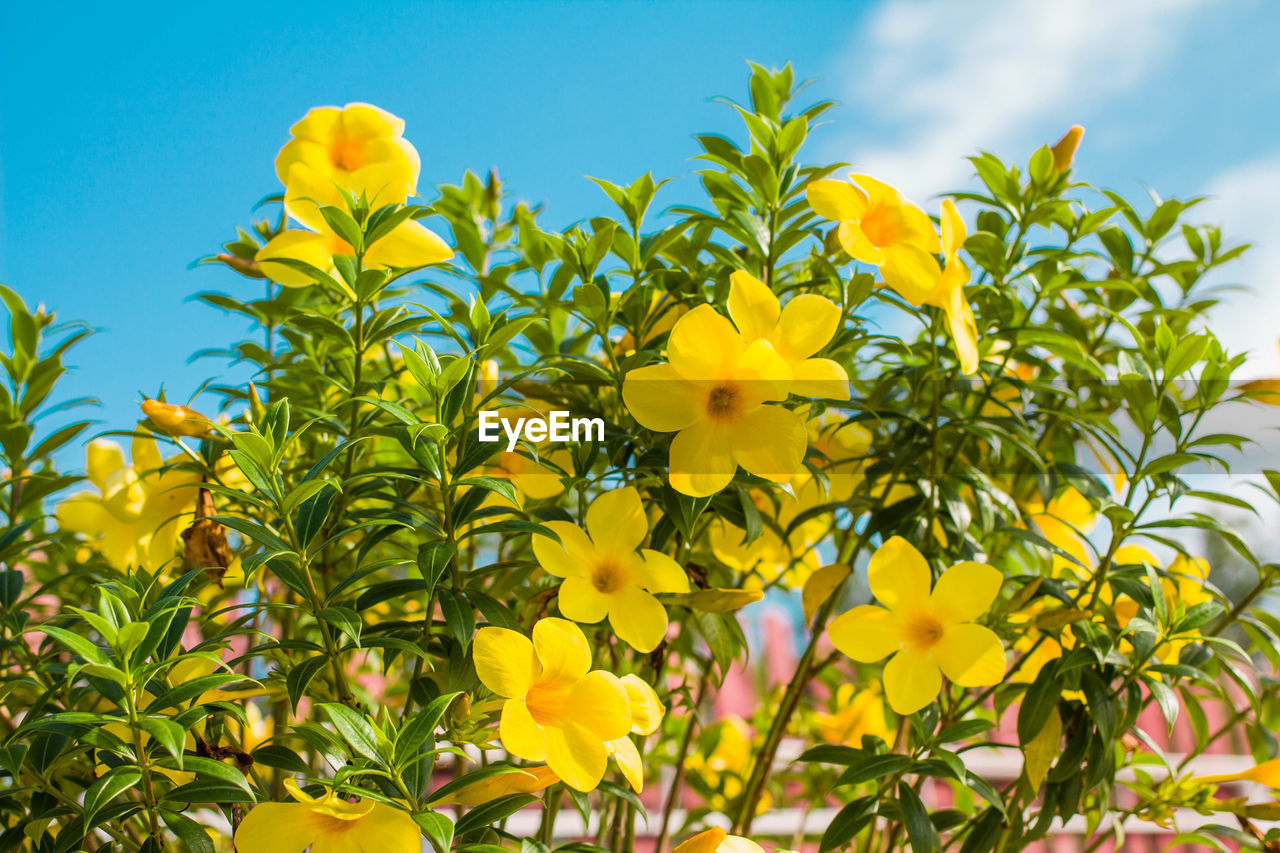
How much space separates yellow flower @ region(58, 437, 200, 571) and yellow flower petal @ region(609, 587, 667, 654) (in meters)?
0.49

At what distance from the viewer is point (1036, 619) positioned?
991 mm

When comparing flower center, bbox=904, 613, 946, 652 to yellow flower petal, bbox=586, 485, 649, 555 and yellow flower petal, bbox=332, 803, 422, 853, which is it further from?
yellow flower petal, bbox=332, 803, 422, 853

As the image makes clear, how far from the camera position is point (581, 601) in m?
0.81

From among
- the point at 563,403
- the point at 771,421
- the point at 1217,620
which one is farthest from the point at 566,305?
the point at 1217,620

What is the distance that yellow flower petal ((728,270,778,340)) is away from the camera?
0.79m

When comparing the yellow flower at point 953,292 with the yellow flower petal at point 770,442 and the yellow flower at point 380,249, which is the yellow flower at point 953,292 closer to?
the yellow flower petal at point 770,442

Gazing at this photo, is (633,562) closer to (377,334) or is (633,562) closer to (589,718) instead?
(589,718)

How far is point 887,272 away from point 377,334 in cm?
51

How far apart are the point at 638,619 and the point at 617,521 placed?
0.09m

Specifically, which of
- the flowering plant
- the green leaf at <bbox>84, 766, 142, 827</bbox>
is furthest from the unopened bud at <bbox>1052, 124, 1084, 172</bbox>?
the green leaf at <bbox>84, 766, 142, 827</bbox>

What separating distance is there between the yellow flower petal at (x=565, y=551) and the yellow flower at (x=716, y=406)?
0.10m

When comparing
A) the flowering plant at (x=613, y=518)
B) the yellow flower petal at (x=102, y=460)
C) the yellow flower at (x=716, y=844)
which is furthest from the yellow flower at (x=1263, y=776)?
the yellow flower petal at (x=102, y=460)

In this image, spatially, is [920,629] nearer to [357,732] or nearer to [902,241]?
[902,241]

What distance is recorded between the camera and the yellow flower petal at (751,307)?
79 cm
